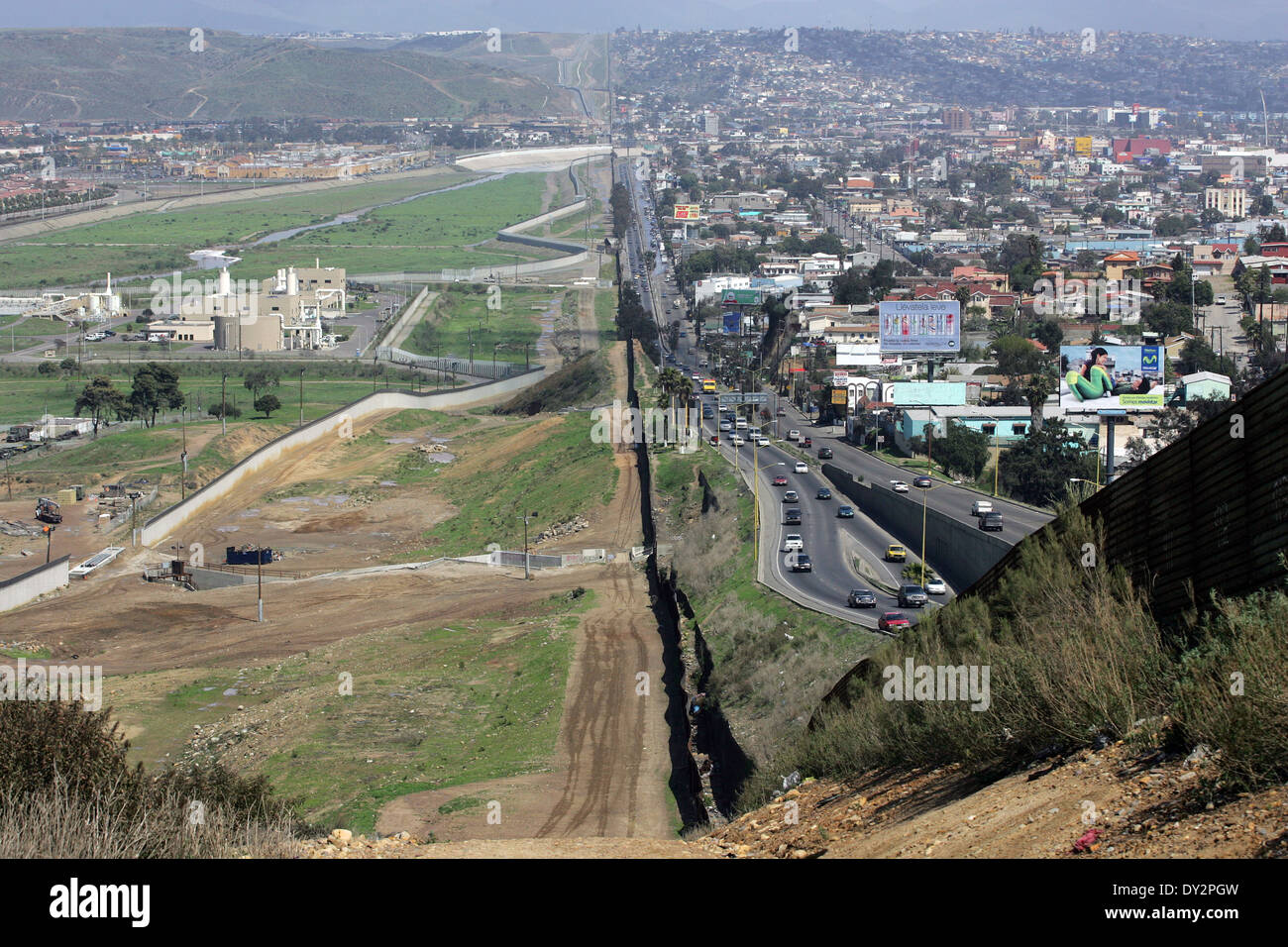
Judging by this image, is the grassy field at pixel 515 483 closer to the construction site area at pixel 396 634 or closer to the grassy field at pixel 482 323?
the construction site area at pixel 396 634

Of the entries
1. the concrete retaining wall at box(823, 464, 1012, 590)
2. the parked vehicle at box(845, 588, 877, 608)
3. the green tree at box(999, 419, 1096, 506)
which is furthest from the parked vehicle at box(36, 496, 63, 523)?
the green tree at box(999, 419, 1096, 506)

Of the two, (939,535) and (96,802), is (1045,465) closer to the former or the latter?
(939,535)

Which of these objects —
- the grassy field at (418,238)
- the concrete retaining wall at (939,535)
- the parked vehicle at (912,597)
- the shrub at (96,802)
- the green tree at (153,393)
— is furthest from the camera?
the grassy field at (418,238)

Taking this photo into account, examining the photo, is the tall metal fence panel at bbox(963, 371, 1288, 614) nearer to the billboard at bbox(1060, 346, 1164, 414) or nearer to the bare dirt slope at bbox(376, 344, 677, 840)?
the bare dirt slope at bbox(376, 344, 677, 840)

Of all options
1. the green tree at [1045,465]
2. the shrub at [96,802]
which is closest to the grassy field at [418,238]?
the green tree at [1045,465]

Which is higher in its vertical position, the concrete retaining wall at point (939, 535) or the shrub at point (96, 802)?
the shrub at point (96, 802)

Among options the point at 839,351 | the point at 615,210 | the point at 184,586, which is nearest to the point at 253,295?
the point at 839,351
